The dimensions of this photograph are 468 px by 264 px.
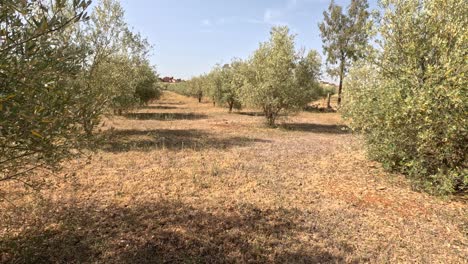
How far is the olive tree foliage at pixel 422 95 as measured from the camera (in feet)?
23.9

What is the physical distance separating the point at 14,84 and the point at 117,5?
43.8ft

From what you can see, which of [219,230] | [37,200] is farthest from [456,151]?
[37,200]

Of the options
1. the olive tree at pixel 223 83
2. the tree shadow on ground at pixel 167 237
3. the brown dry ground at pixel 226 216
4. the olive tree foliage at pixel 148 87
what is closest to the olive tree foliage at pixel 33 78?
the brown dry ground at pixel 226 216

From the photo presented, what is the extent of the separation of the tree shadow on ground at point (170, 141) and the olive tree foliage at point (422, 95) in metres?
7.34

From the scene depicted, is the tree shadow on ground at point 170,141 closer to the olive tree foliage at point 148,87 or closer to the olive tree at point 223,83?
the olive tree foliage at point 148,87

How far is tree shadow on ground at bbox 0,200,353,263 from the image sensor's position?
5.01 meters

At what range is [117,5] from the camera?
567 inches

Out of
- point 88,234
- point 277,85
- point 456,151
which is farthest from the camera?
point 277,85

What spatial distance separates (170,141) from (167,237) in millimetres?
10170

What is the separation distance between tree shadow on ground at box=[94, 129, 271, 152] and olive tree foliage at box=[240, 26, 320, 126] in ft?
15.1

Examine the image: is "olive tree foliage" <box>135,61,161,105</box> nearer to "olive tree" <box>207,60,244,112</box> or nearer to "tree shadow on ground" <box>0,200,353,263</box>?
"olive tree" <box>207,60,244,112</box>

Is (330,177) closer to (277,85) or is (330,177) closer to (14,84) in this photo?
(14,84)

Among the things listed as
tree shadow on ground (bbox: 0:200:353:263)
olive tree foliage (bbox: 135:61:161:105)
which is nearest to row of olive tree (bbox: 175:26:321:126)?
olive tree foliage (bbox: 135:61:161:105)

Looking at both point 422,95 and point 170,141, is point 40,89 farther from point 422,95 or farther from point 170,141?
point 170,141
